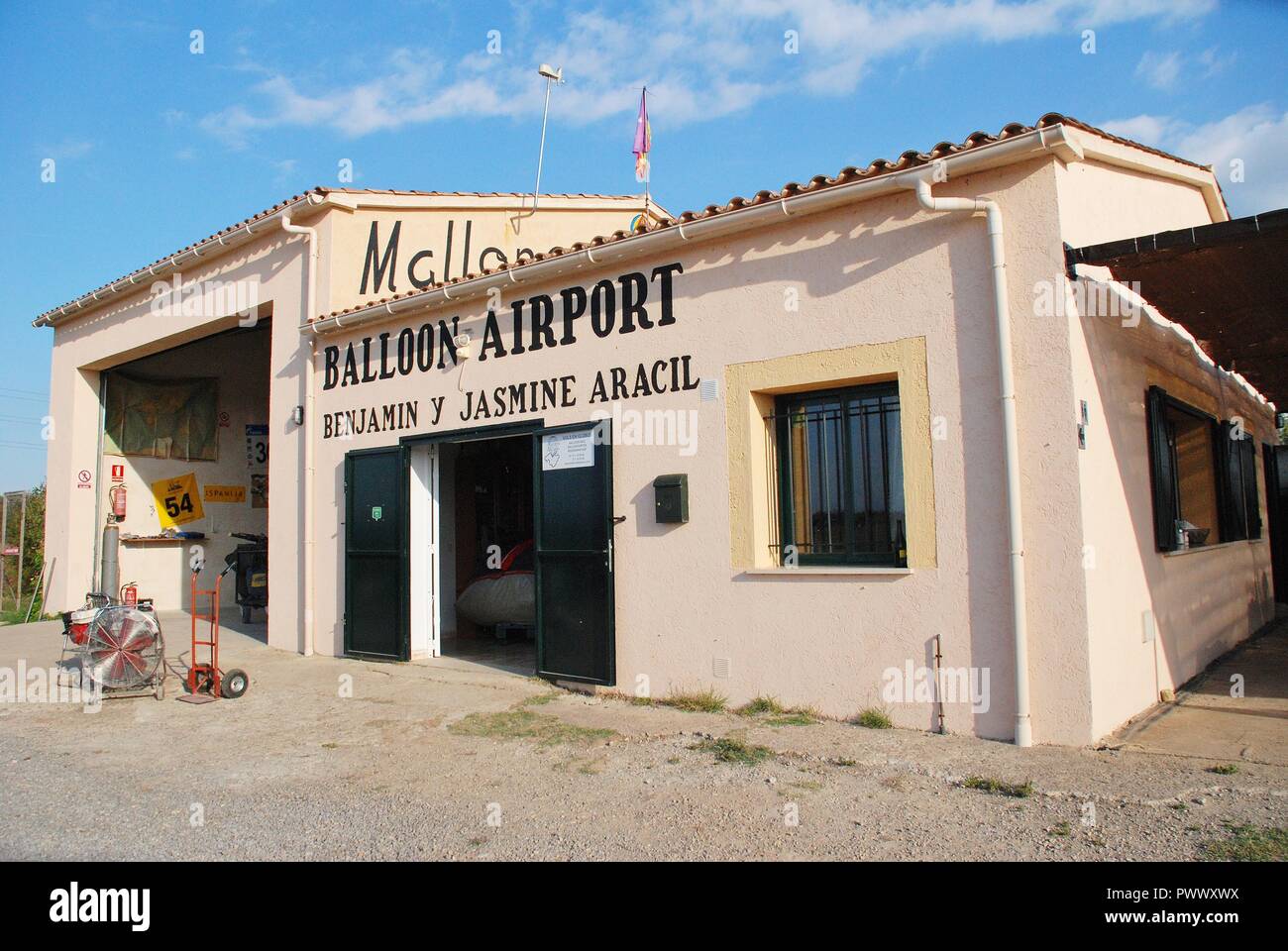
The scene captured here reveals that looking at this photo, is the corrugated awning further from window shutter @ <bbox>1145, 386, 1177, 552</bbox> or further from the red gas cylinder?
the red gas cylinder

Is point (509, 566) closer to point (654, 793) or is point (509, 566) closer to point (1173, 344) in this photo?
point (654, 793)

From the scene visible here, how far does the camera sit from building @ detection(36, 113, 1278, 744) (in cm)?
527

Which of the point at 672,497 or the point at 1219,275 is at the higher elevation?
the point at 1219,275

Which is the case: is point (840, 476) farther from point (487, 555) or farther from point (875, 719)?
point (487, 555)

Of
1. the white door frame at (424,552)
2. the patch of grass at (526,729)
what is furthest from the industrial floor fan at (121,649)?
the patch of grass at (526,729)

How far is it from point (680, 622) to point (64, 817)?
13.2 ft

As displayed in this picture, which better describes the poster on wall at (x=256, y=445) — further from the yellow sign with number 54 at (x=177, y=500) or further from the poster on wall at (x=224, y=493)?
the yellow sign with number 54 at (x=177, y=500)

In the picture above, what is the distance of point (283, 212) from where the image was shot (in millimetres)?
9836

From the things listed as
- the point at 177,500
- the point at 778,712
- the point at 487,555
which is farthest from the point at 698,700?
the point at 177,500

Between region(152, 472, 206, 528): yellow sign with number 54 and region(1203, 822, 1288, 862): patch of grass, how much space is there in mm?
15150

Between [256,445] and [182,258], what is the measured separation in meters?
4.97

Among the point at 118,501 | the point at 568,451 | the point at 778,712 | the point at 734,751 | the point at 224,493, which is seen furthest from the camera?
the point at 224,493

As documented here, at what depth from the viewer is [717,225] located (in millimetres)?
6410

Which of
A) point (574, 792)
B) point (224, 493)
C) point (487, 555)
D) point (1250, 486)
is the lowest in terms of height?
point (574, 792)
